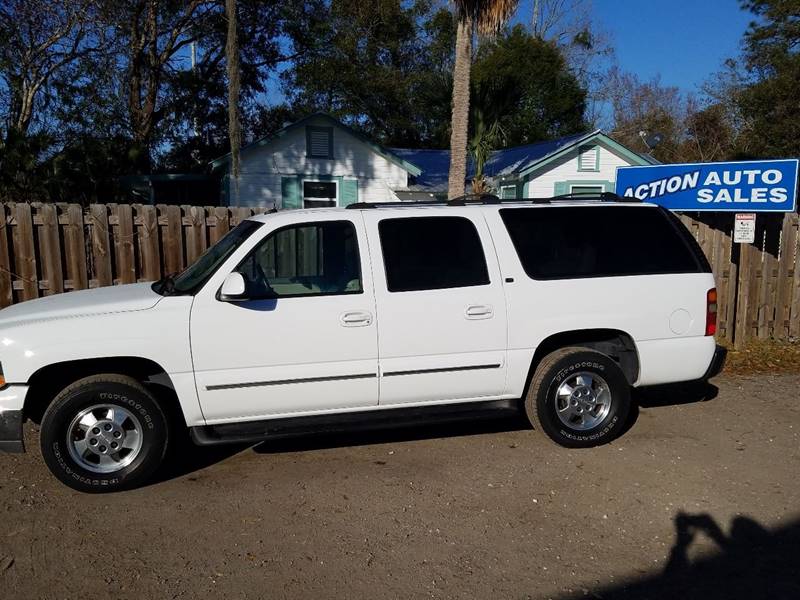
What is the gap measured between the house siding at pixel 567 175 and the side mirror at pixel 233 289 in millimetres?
16964

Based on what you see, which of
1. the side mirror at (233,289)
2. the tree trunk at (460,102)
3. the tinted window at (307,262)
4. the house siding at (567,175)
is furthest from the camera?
the house siding at (567,175)

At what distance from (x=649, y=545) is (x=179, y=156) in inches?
1006

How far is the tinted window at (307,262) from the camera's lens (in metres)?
→ 4.78

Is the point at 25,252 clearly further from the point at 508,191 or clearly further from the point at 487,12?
the point at 508,191

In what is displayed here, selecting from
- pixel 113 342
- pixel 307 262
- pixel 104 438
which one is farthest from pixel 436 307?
pixel 104 438

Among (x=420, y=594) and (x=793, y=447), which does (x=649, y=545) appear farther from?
(x=793, y=447)

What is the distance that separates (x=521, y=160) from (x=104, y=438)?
60.0 ft

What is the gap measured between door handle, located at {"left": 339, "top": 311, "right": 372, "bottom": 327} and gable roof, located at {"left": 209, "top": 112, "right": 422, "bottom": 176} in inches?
572

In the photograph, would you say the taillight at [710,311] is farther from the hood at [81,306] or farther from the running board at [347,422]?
the hood at [81,306]

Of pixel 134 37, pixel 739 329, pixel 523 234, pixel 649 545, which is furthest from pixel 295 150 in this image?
pixel 649 545

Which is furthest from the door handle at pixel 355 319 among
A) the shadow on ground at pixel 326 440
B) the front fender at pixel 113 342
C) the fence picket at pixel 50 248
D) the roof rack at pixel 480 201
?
the fence picket at pixel 50 248

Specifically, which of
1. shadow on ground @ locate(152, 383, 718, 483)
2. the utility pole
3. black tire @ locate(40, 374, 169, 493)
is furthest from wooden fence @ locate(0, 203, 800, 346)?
the utility pole

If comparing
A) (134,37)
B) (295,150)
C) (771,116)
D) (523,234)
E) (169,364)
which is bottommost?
(169,364)

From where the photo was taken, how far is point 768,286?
889 centimetres
